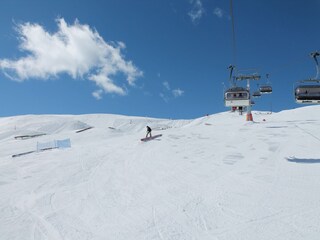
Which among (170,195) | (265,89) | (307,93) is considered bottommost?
(170,195)

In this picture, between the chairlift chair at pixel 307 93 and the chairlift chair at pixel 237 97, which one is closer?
the chairlift chair at pixel 307 93

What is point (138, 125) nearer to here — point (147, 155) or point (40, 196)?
point (147, 155)

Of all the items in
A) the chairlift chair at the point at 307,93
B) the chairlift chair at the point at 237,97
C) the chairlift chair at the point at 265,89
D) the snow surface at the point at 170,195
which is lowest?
the snow surface at the point at 170,195

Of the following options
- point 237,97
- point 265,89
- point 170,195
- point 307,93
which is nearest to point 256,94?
point 265,89

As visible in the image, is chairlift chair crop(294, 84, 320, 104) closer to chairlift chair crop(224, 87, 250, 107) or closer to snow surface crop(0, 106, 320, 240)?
snow surface crop(0, 106, 320, 240)

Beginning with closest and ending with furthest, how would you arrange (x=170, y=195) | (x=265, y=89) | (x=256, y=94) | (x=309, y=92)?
(x=170, y=195) → (x=309, y=92) → (x=265, y=89) → (x=256, y=94)

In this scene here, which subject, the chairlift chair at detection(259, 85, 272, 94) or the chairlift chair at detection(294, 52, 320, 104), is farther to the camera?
the chairlift chair at detection(259, 85, 272, 94)

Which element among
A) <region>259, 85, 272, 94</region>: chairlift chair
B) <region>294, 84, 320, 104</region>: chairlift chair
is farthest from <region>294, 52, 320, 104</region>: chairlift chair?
<region>259, 85, 272, 94</region>: chairlift chair

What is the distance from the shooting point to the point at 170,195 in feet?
31.5

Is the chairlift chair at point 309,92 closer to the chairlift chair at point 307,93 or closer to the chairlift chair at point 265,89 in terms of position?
the chairlift chair at point 307,93

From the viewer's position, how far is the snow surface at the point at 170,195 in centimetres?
695

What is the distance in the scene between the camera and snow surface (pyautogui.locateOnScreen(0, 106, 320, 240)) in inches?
273

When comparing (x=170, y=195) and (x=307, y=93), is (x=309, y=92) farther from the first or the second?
(x=170, y=195)

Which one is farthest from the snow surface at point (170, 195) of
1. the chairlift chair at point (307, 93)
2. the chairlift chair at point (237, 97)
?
the chairlift chair at point (237, 97)
